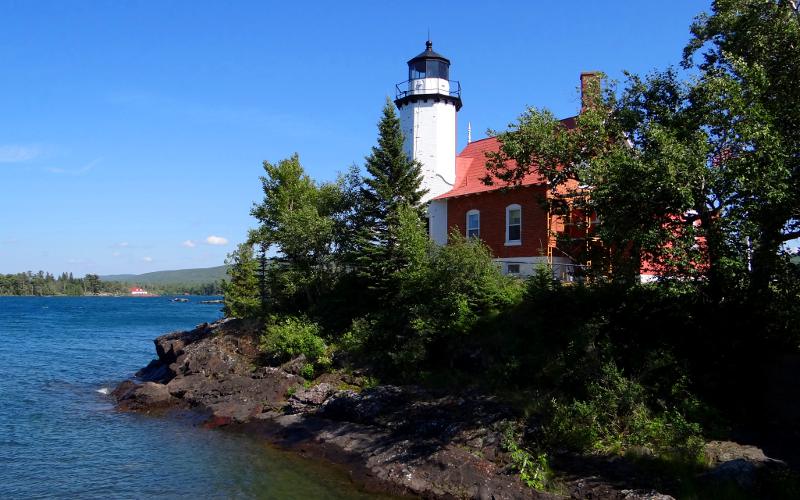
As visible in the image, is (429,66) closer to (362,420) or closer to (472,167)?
(472,167)

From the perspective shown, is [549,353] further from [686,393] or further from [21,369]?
[21,369]

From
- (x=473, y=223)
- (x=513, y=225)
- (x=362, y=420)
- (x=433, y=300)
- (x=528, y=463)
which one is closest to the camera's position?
(x=528, y=463)

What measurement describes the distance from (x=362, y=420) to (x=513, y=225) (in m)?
13.0

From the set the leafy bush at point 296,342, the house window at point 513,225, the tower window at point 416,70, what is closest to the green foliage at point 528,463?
the leafy bush at point 296,342

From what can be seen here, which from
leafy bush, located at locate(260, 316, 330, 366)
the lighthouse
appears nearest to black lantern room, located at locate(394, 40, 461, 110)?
the lighthouse

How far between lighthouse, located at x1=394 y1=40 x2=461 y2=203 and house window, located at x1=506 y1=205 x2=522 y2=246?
16.0 ft

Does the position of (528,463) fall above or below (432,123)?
below

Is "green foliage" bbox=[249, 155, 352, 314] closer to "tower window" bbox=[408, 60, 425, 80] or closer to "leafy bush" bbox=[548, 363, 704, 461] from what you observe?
"tower window" bbox=[408, 60, 425, 80]

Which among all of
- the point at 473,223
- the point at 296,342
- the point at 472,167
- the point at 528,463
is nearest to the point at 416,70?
the point at 472,167

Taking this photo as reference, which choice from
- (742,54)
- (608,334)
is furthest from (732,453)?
(742,54)

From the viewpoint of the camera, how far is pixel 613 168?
14000 millimetres

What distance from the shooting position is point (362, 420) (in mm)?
18406

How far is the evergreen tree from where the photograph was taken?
1006 inches

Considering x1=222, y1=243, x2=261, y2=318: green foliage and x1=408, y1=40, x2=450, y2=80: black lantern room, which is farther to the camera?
x1=222, y1=243, x2=261, y2=318: green foliage
